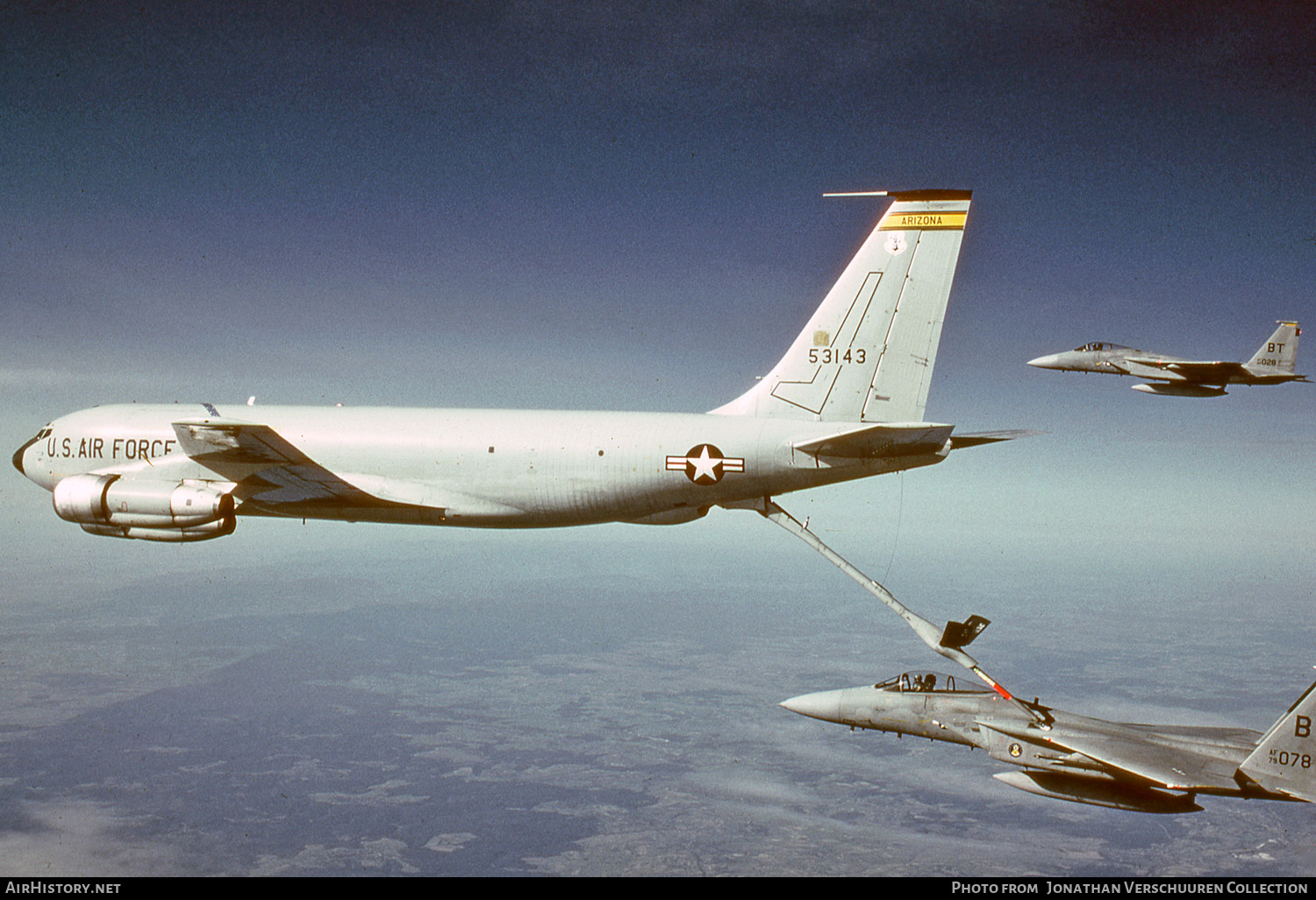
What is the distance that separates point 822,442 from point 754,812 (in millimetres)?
92976

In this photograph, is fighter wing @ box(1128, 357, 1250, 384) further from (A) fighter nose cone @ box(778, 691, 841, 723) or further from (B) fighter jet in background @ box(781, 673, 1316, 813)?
(A) fighter nose cone @ box(778, 691, 841, 723)

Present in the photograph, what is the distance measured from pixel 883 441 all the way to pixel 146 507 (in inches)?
640

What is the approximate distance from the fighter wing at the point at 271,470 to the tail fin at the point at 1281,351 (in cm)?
3341

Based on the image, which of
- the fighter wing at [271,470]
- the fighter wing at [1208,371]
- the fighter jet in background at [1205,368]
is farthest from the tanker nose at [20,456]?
the fighter wing at [1208,371]

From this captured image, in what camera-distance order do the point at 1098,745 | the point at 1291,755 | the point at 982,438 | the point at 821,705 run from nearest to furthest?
the point at 982,438 < the point at 1098,745 < the point at 1291,755 < the point at 821,705

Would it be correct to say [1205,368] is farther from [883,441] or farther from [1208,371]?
[883,441]

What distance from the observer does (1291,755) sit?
1795 cm

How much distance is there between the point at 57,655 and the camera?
132875mm

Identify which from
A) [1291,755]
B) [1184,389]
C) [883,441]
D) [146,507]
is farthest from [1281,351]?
[146,507]

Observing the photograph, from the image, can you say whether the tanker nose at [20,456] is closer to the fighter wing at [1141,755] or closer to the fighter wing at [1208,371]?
the fighter wing at [1141,755]

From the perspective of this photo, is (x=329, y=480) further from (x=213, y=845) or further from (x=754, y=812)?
(x=754, y=812)

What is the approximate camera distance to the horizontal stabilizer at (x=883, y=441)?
12.5 metres

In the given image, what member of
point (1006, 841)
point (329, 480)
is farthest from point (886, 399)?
point (1006, 841)
